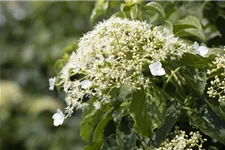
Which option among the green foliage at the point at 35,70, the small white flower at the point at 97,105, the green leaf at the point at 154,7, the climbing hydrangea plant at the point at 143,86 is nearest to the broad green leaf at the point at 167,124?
the climbing hydrangea plant at the point at 143,86

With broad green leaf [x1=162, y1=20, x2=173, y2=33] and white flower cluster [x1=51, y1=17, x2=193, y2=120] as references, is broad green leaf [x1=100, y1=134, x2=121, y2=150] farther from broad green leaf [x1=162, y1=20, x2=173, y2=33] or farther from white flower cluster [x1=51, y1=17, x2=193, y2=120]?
broad green leaf [x1=162, y1=20, x2=173, y2=33]

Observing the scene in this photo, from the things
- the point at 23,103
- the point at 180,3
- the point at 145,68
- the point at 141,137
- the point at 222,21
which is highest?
the point at 23,103

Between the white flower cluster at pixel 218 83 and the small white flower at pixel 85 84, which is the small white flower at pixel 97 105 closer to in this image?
the small white flower at pixel 85 84

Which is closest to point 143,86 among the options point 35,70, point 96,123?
point 96,123

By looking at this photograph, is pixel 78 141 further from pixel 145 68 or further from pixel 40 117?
pixel 145 68

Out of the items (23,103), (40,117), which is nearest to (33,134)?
(40,117)

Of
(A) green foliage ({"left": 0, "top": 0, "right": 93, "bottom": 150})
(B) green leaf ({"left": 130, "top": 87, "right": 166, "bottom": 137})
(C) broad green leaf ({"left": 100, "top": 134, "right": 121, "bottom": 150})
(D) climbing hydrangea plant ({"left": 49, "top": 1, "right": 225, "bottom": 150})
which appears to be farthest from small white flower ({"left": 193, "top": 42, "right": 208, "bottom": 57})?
(A) green foliage ({"left": 0, "top": 0, "right": 93, "bottom": 150})
